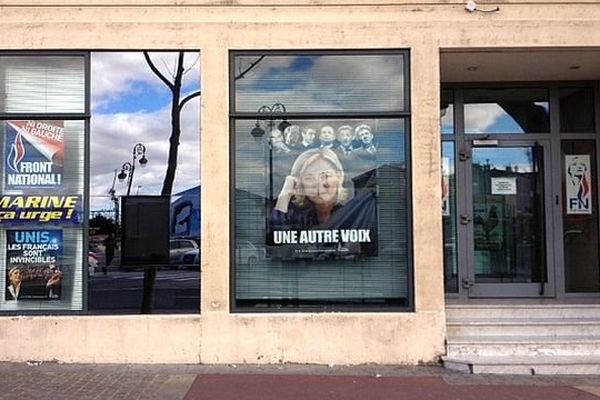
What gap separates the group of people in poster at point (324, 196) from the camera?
7.79 m

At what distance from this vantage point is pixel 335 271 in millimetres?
7777

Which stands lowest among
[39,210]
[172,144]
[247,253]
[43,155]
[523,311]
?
[523,311]

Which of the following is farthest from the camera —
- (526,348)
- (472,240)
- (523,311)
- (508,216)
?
(508,216)

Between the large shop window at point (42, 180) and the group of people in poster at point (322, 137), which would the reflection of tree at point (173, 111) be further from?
the group of people in poster at point (322, 137)

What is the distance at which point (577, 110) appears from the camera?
362 inches

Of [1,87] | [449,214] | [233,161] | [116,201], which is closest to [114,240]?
[116,201]

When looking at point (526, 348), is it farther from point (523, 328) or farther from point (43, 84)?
point (43, 84)

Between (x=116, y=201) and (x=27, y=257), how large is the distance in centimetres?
122

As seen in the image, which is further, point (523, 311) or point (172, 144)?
point (523, 311)

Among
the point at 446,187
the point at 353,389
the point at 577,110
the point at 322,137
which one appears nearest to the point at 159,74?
the point at 322,137

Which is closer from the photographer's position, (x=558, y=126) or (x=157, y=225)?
(x=157, y=225)

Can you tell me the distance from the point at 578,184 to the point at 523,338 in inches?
103

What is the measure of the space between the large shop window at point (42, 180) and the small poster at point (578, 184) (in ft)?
21.0

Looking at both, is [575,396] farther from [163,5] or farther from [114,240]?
[163,5]
